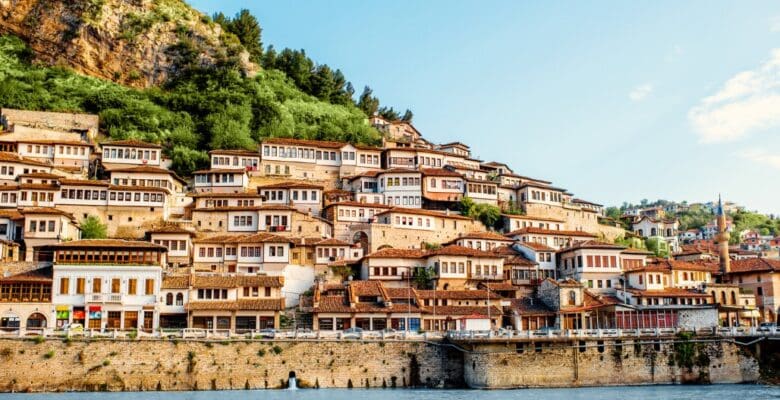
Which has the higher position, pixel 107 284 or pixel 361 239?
pixel 361 239

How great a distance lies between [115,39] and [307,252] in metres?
52.5

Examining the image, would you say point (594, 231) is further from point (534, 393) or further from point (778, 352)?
point (534, 393)

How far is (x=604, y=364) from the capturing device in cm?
4700

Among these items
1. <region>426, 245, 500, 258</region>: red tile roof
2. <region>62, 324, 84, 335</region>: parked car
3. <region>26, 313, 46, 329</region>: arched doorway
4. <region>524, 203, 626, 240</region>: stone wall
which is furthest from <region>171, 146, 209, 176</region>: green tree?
<region>524, 203, 626, 240</region>: stone wall

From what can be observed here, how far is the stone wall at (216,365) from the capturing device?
43500mm

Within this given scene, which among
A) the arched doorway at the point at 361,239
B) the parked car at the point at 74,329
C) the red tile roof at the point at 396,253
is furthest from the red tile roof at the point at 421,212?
the parked car at the point at 74,329

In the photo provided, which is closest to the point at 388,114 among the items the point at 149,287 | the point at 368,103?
the point at 368,103

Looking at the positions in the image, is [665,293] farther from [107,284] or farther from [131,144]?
[131,144]

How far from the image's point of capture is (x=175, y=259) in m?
59.1

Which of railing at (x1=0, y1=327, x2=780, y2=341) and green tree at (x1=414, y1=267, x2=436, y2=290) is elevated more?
green tree at (x1=414, y1=267, x2=436, y2=290)

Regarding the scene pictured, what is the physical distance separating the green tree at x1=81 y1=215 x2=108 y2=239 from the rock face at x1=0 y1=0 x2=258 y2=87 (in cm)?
3935

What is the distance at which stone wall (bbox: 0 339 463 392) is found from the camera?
143 ft

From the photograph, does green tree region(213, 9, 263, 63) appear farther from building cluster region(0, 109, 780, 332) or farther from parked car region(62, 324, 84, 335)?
parked car region(62, 324, 84, 335)

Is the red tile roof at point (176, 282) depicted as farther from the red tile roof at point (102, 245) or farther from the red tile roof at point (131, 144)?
the red tile roof at point (131, 144)
